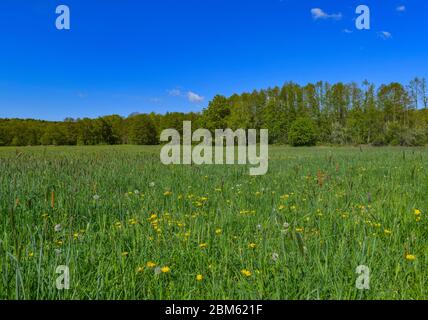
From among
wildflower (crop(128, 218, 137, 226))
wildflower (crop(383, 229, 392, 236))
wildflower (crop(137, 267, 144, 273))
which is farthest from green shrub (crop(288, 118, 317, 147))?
wildflower (crop(137, 267, 144, 273))

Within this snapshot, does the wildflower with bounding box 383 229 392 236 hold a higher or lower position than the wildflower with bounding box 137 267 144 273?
higher

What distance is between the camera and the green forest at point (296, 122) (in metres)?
59.8

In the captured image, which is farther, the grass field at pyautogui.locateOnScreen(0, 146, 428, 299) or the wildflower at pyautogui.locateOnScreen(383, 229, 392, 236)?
the wildflower at pyautogui.locateOnScreen(383, 229, 392, 236)

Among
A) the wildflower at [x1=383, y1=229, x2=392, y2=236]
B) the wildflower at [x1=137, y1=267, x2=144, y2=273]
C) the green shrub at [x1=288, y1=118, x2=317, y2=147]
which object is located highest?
the green shrub at [x1=288, y1=118, x2=317, y2=147]

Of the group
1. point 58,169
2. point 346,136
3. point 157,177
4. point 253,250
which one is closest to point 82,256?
point 253,250

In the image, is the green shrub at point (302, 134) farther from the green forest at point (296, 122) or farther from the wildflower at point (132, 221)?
the wildflower at point (132, 221)

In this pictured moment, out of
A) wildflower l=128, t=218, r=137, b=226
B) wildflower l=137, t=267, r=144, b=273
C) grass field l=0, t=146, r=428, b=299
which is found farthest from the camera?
wildflower l=128, t=218, r=137, b=226

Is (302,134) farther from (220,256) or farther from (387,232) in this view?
(220,256)

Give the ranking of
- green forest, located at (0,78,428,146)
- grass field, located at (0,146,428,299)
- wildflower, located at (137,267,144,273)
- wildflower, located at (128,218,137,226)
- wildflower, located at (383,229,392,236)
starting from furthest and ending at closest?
green forest, located at (0,78,428,146) < wildflower, located at (128,218,137,226) < wildflower, located at (383,229,392,236) < wildflower, located at (137,267,144,273) < grass field, located at (0,146,428,299)

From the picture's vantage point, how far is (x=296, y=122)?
66688 millimetres

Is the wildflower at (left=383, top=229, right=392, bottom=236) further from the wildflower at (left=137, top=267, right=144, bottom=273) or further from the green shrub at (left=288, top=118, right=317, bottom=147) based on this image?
the green shrub at (left=288, top=118, right=317, bottom=147)

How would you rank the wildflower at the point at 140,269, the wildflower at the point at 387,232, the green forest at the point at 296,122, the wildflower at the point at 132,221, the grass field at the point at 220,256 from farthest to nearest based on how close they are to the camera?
the green forest at the point at 296,122 → the wildflower at the point at 132,221 → the wildflower at the point at 387,232 → the wildflower at the point at 140,269 → the grass field at the point at 220,256

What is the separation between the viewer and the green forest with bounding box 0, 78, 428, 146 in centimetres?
5975

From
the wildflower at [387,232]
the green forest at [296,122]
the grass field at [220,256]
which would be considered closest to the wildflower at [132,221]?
the grass field at [220,256]
